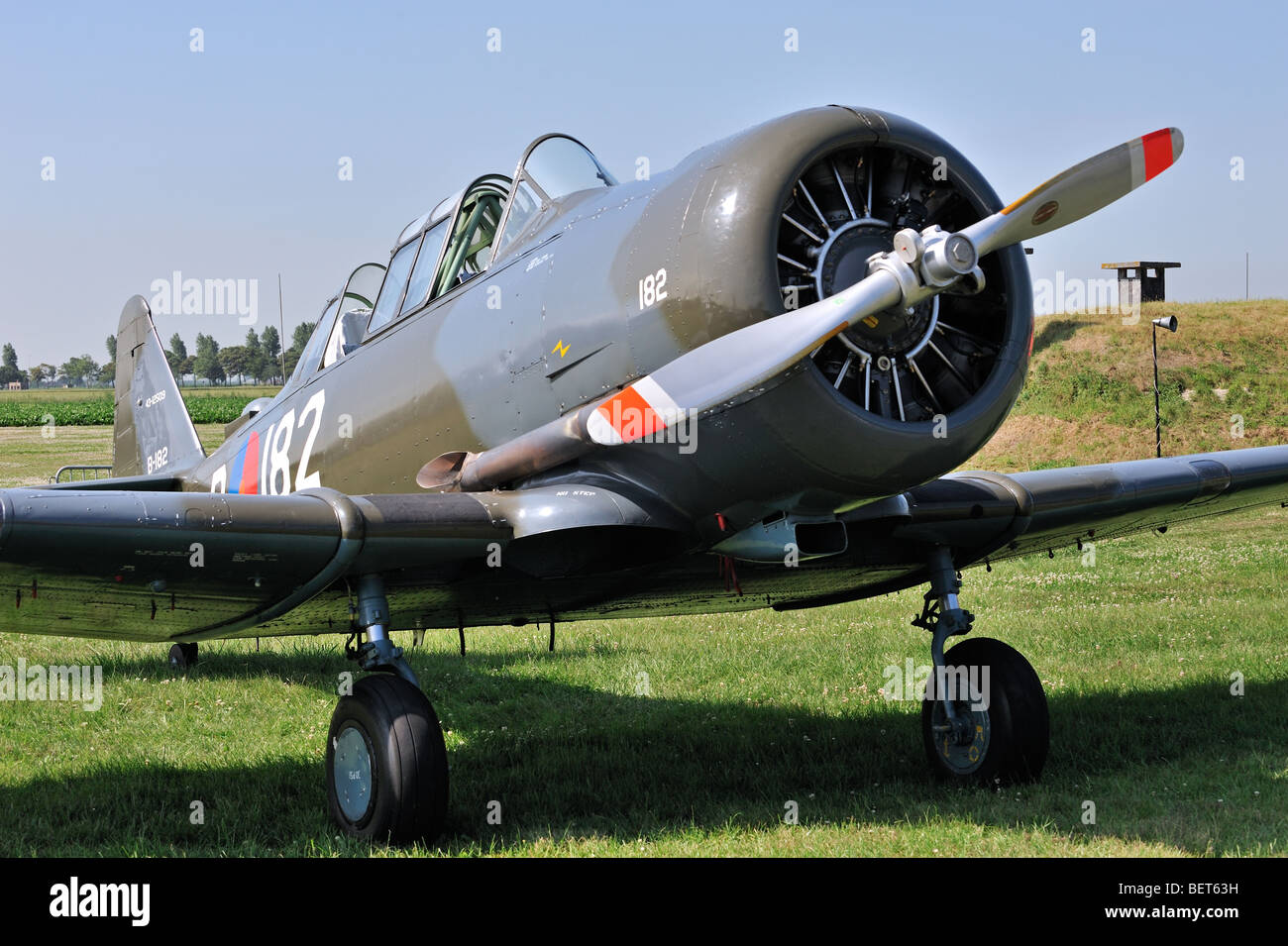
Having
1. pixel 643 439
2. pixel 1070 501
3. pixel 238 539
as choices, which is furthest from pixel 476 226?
pixel 1070 501

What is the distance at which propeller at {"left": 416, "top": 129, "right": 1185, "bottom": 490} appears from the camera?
4348 mm

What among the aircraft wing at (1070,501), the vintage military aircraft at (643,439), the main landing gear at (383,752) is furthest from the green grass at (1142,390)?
the main landing gear at (383,752)

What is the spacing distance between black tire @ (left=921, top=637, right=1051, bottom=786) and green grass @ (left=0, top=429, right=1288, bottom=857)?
12cm

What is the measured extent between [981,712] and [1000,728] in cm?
14

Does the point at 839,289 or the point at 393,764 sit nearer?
the point at 839,289

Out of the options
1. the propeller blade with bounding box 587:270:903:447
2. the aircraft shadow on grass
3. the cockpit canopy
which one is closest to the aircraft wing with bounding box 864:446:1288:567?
the aircraft shadow on grass

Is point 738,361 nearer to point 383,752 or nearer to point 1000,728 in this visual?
point 383,752

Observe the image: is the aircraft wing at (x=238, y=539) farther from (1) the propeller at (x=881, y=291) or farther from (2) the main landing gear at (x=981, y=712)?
(2) the main landing gear at (x=981, y=712)

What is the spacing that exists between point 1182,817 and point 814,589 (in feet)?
8.14

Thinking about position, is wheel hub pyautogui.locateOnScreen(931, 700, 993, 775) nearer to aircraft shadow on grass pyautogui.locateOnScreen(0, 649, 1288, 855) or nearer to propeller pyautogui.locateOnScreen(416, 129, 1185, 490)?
aircraft shadow on grass pyautogui.locateOnScreen(0, 649, 1288, 855)

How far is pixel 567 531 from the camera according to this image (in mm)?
5465

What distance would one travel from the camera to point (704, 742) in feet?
24.2
